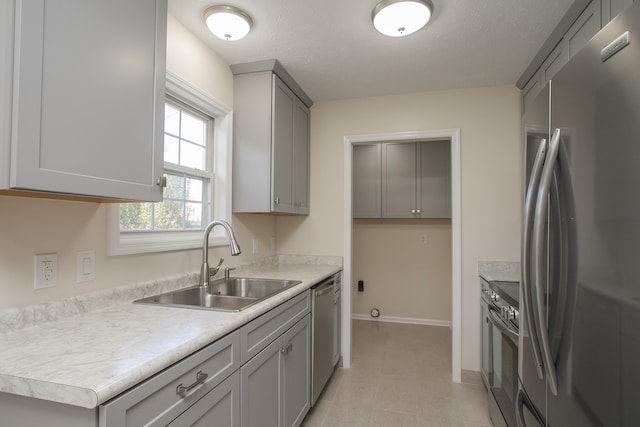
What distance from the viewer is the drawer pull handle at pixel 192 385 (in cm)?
95

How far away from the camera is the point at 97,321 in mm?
1211

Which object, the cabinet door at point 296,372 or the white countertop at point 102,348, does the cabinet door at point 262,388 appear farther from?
the white countertop at point 102,348

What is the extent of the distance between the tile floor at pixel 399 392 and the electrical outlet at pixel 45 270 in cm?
164

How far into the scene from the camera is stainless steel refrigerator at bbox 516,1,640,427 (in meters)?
0.64

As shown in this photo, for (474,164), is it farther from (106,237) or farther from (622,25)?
(106,237)

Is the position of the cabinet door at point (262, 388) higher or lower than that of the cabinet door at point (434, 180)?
lower

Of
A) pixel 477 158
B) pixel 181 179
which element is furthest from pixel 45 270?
pixel 477 158

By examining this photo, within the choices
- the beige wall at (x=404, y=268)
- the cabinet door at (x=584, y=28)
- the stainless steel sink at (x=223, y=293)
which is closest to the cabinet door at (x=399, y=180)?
the beige wall at (x=404, y=268)

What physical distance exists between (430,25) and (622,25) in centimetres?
140

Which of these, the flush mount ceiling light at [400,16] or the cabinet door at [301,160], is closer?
the flush mount ceiling light at [400,16]

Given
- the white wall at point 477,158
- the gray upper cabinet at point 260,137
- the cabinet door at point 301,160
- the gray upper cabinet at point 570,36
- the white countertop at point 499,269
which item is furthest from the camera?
the cabinet door at point 301,160

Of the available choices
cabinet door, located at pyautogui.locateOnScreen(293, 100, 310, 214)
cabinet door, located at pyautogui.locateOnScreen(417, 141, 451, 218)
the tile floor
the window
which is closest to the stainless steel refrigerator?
the tile floor

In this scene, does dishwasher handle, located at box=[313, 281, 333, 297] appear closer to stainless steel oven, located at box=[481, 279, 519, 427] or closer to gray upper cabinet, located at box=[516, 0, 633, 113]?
stainless steel oven, located at box=[481, 279, 519, 427]

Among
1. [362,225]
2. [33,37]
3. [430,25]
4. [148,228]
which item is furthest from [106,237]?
[362,225]
